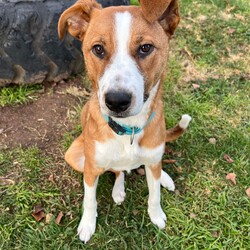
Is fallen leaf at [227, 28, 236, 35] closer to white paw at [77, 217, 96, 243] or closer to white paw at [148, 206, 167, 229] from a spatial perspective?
white paw at [148, 206, 167, 229]

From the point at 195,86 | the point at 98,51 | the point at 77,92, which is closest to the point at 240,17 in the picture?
the point at 195,86

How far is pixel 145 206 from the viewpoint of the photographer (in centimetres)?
390

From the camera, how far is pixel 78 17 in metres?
3.00

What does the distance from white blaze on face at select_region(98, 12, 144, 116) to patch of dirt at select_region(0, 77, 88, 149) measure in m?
1.95

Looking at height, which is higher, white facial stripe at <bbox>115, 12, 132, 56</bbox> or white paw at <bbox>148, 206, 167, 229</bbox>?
white facial stripe at <bbox>115, 12, 132, 56</bbox>

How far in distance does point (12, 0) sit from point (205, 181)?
2.84 m

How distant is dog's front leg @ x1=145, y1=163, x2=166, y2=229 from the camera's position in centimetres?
348

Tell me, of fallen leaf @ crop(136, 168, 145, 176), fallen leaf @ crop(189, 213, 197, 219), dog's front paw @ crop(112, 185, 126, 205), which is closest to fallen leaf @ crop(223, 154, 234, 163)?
fallen leaf @ crop(189, 213, 197, 219)

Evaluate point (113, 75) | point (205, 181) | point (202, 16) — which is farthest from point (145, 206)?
point (202, 16)

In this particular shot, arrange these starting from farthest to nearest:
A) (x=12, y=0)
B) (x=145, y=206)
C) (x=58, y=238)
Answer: (x=12, y=0), (x=145, y=206), (x=58, y=238)

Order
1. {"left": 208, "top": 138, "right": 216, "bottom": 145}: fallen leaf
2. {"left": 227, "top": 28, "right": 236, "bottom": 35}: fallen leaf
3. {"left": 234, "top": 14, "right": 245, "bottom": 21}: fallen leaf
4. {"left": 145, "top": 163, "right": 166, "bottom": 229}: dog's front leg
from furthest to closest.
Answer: {"left": 234, "top": 14, "right": 245, "bottom": 21}: fallen leaf < {"left": 227, "top": 28, "right": 236, "bottom": 35}: fallen leaf < {"left": 208, "top": 138, "right": 216, "bottom": 145}: fallen leaf < {"left": 145, "top": 163, "right": 166, "bottom": 229}: dog's front leg

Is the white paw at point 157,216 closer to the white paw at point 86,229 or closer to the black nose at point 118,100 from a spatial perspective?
the white paw at point 86,229

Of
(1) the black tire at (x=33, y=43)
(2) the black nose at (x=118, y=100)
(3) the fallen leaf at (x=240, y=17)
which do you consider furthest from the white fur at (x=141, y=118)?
(3) the fallen leaf at (x=240, y=17)

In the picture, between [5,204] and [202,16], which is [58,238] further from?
[202,16]
